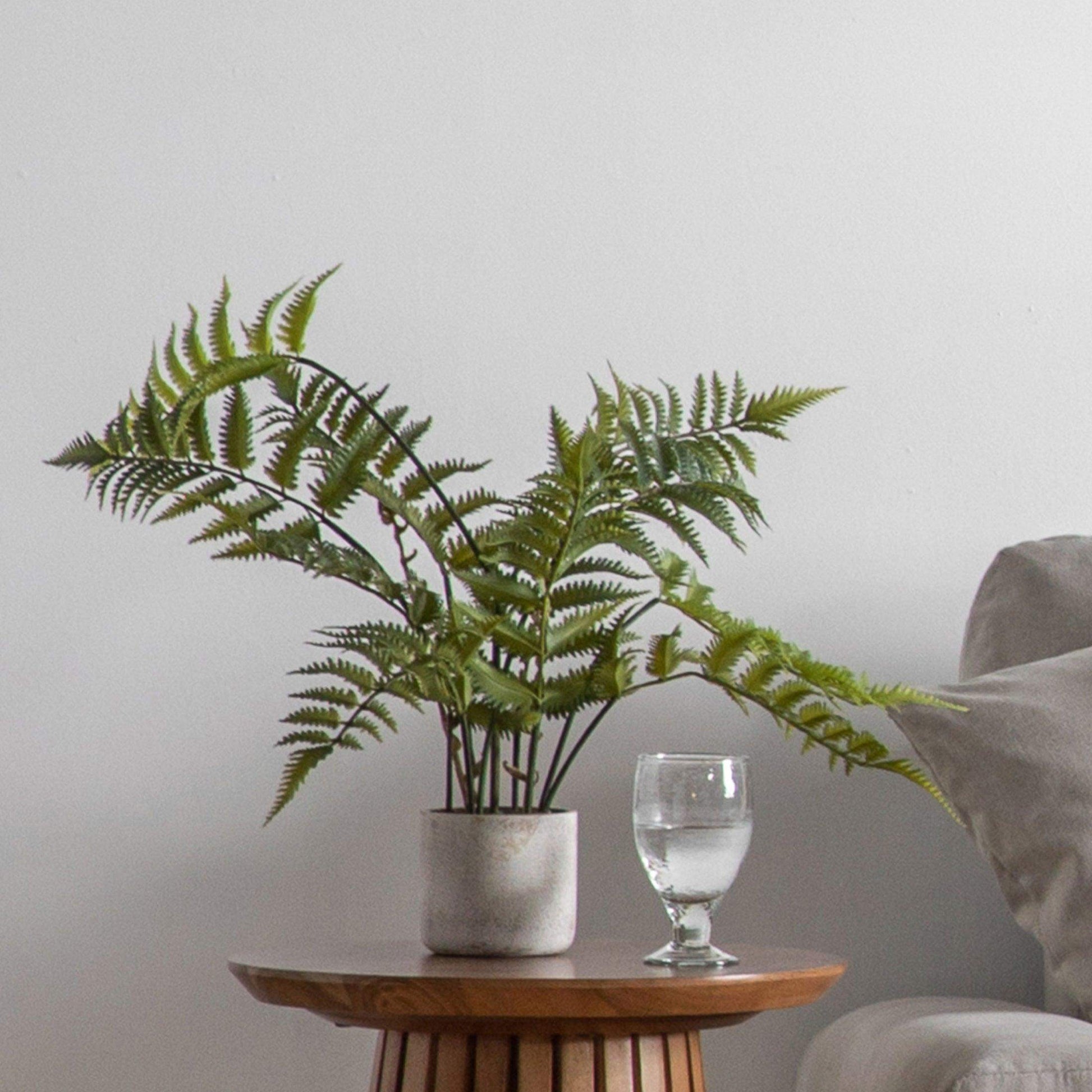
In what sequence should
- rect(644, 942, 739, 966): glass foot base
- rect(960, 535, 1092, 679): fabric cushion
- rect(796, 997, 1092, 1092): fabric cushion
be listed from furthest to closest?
rect(960, 535, 1092, 679): fabric cushion
rect(644, 942, 739, 966): glass foot base
rect(796, 997, 1092, 1092): fabric cushion

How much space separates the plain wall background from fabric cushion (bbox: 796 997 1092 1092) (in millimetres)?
244

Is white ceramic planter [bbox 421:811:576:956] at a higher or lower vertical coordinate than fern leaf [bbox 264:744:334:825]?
lower

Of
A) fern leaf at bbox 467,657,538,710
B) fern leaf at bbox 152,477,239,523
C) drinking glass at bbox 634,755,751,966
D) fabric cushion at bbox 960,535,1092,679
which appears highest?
fern leaf at bbox 152,477,239,523

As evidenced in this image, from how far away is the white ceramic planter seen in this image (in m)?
1.13

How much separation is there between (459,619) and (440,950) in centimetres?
26

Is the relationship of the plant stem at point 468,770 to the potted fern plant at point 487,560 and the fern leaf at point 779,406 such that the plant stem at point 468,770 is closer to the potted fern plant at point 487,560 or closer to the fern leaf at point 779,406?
the potted fern plant at point 487,560

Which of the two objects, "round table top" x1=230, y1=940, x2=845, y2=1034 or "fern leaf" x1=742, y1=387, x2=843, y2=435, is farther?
"fern leaf" x1=742, y1=387, x2=843, y2=435

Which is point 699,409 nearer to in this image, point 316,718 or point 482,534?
point 482,534

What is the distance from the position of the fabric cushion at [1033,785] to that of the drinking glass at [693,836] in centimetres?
21

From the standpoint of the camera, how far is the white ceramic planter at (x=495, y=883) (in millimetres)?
1132

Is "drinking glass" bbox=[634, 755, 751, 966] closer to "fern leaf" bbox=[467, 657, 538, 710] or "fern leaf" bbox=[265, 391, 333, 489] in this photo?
"fern leaf" bbox=[467, 657, 538, 710]

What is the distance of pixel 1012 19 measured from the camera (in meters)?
1.68

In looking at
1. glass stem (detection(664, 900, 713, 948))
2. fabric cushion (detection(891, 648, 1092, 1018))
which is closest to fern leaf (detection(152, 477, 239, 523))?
glass stem (detection(664, 900, 713, 948))

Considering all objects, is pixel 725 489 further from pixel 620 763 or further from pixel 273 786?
pixel 273 786
